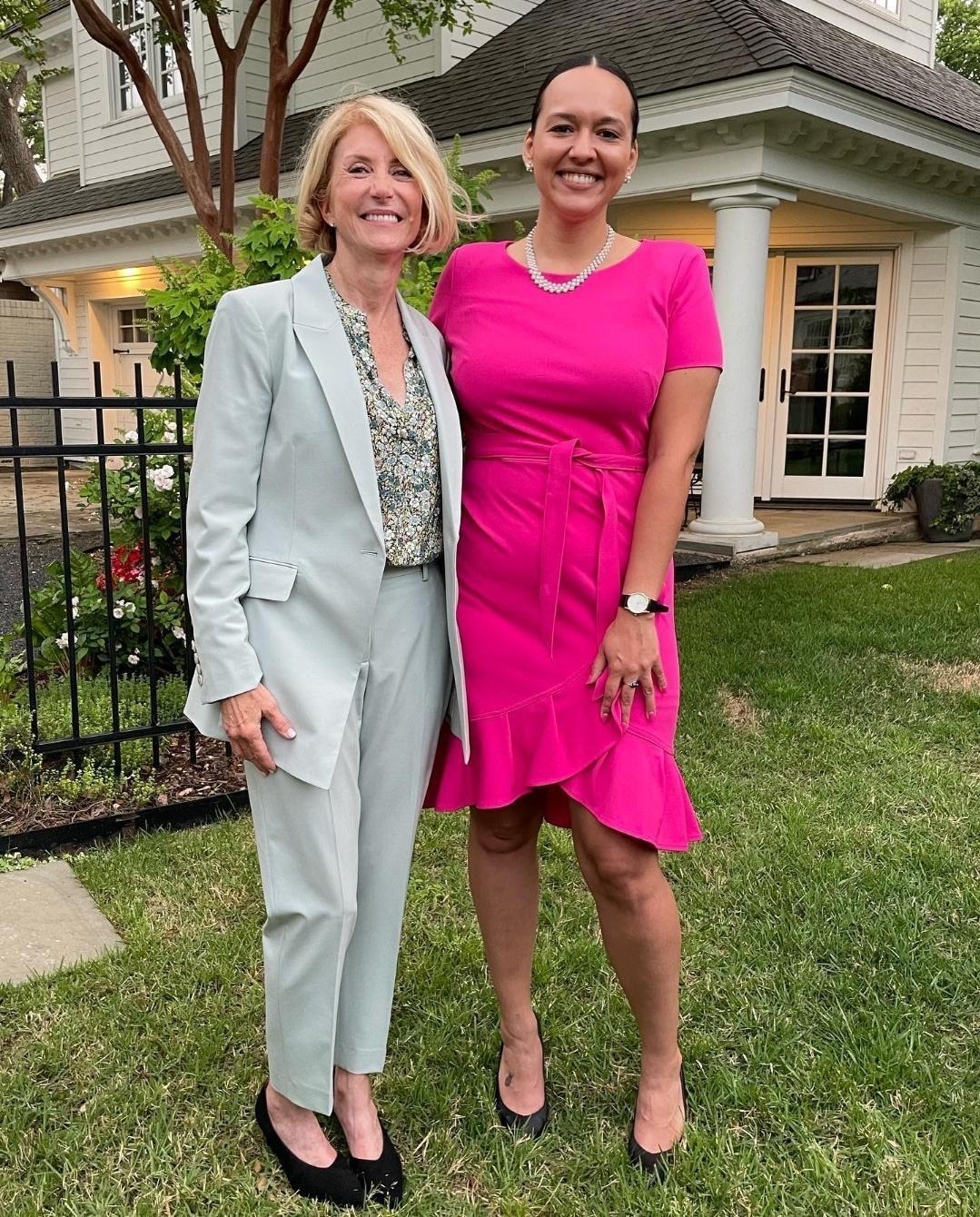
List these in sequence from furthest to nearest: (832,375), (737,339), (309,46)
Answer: (832,375) → (309,46) → (737,339)

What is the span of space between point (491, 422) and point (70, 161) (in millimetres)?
16873

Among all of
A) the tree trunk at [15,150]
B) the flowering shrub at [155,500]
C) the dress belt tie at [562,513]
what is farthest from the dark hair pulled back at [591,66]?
the tree trunk at [15,150]

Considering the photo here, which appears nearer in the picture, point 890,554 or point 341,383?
point 341,383

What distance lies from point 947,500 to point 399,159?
27.8ft

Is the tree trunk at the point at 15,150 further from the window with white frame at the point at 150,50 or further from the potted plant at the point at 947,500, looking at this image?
the potted plant at the point at 947,500

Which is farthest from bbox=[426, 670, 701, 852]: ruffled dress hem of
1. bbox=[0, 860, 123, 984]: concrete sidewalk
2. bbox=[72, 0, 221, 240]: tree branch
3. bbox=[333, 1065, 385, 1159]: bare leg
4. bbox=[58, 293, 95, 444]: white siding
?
bbox=[58, 293, 95, 444]: white siding

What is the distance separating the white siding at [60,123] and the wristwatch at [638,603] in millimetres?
16592

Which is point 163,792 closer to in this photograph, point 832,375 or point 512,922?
point 512,922

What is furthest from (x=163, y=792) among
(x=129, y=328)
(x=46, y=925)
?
(x=129, y=328)

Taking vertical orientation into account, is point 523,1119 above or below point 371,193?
below

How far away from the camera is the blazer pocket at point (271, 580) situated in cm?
174

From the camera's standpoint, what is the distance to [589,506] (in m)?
1.89

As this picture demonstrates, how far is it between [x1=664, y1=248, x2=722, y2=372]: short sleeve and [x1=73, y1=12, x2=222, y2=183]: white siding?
12.4m

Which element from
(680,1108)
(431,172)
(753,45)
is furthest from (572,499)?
(753,45)
